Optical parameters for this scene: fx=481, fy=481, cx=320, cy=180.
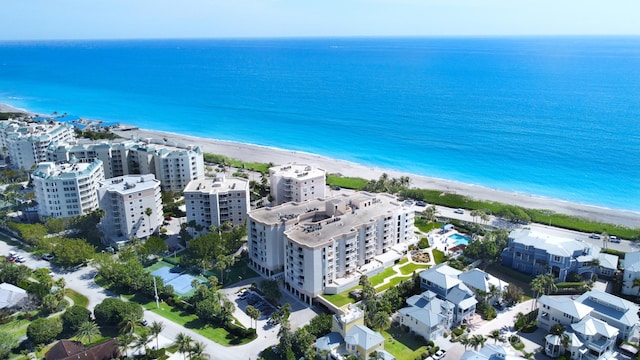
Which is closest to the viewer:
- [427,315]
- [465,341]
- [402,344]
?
[465,341]

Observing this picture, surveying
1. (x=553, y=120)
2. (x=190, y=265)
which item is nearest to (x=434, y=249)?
(x=190, y=265)

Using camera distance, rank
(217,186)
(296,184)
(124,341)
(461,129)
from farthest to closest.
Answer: (461,129), (296,184), (217,186), (124,341)

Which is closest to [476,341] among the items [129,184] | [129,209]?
[129,209]

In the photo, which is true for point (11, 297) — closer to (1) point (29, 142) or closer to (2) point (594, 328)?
(1) point (29, 142)

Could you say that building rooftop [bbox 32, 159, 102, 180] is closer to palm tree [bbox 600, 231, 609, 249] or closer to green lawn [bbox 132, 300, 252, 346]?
green lawn [bbox 132, 300, 252, 346]

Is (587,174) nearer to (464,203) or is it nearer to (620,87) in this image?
(464,203)

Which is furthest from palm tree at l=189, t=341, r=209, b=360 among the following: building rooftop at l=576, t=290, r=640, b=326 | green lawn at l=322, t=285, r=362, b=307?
building rooftop at l=576, t=290, r=640, b=326

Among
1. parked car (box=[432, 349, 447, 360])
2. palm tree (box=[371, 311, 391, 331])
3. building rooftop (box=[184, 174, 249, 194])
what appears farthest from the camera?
building rooftop (box=[184, 174, 249, 194])
